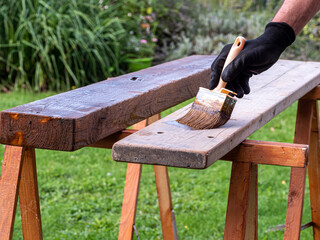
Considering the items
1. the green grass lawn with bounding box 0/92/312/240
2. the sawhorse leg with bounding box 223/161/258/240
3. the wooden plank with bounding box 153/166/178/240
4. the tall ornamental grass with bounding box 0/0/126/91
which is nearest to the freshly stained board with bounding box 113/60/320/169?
the sawhorse leg with bounding box 223/161/258/240

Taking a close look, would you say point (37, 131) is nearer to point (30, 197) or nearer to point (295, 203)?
point (30, 197)

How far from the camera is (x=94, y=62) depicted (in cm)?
689

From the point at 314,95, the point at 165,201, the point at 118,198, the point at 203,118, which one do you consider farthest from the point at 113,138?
the point at 118,198

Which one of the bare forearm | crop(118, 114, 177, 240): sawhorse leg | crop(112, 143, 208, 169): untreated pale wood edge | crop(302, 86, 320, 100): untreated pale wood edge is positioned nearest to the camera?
crop(112, 143, 208, 169): untreated pale wood edge

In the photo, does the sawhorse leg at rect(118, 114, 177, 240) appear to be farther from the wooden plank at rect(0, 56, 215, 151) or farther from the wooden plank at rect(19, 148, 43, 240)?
the wooden plank at rect(19, 148, 43, 240)

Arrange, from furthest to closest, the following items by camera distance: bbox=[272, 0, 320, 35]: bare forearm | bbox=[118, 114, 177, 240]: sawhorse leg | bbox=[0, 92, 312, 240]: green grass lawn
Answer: bbox=[0, 92, 312, 240]: green grass lawn < bbox=[118, 114, 177, 240]: sawhorse leg < bbox=[272, 0, 320, 35]: bare forearm

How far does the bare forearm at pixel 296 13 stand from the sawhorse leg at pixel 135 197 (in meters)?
1.09

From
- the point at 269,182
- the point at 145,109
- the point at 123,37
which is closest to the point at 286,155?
the point at 145,109

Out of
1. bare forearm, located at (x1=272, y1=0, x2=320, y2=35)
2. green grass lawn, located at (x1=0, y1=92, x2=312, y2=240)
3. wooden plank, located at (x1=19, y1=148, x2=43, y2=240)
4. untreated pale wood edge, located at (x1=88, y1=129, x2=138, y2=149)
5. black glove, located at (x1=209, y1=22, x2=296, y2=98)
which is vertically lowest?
green grass lawn, located at (x1=0, y1=92, x2=312, y2=240)

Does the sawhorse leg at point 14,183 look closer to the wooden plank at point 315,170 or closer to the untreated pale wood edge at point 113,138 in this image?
the untreated pale wood edge at point 113,138

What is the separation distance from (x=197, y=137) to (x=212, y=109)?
0.63 ft

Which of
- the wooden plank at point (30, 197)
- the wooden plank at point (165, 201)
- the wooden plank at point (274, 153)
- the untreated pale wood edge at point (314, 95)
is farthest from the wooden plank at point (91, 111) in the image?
the untreated pale wood edge at point (314, 95)

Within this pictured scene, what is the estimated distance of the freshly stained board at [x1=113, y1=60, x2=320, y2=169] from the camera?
1700 millimetres

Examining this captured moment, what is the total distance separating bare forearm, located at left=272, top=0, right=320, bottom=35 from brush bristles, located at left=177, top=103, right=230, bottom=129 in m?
0.54
